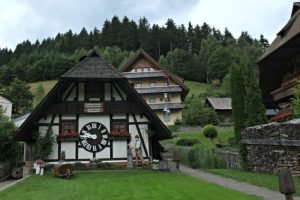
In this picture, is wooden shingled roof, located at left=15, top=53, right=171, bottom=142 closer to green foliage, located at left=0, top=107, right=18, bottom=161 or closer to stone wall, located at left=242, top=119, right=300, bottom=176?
green foliage, located at left=0, top=107, right=18, bottom=161

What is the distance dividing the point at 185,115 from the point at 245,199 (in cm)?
4486

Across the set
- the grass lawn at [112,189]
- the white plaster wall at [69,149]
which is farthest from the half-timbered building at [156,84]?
the grass lawn at [112,189]

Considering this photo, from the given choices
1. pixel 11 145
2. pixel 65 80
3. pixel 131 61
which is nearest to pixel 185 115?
pixel 131 61

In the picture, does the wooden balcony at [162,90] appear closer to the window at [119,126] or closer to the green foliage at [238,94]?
the green foliage at [238,94]

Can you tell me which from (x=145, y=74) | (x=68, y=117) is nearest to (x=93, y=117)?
(x=68, y=117)

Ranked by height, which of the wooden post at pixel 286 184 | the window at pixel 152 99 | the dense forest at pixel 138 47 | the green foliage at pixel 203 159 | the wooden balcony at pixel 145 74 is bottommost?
Answer: the green foliage at pixel 203 159

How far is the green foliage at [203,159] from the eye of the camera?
75.9 ft

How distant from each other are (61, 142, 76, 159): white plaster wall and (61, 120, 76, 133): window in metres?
0.77

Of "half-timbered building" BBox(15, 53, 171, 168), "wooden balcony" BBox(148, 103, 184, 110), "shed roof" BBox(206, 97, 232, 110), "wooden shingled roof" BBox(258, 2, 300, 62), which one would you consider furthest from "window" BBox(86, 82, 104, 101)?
"shed roof" BBox(206, 97, 232, 110)

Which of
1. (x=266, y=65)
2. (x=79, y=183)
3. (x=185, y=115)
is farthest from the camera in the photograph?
(x=185, y=115)

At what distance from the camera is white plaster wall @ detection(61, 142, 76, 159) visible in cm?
2031

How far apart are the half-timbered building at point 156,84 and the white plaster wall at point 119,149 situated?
3627cm

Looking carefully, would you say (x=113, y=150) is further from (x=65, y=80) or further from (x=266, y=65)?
(x=266, y=65)

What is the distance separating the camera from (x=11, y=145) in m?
25.3
